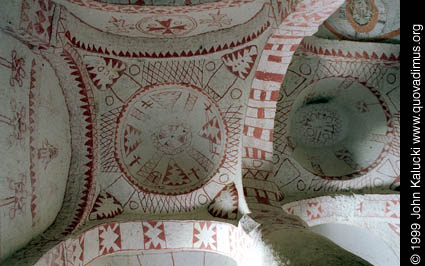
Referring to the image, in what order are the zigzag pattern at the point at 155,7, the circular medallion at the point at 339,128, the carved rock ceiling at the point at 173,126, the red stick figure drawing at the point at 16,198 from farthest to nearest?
1. the circular medallion at the point at 339,128
2. the zigzag pattern at the point at 155,7
3. the carved rock ceiling at the point at 173,126
4. the red stick figure drawing at the point at 16,198

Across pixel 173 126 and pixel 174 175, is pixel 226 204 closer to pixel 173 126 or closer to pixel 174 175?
pixel 174 175

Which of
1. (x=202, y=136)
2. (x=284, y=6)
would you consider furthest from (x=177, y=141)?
(x=284, y=6)

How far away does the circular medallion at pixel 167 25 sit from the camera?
10.5ft

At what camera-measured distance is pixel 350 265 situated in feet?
5.75

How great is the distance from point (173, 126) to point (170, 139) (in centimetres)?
14

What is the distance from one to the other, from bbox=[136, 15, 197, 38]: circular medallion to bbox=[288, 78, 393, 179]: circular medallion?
1.90 meters

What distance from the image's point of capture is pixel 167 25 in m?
3.35

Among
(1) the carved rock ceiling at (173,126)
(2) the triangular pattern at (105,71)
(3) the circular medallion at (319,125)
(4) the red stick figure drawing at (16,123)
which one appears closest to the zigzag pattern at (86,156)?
(1) the carved rock ceiling at (173,126)

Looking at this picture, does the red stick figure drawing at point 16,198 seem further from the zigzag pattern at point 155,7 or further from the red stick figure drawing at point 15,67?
the zigzag pattern at point 155,7

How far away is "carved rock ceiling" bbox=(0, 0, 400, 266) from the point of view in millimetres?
2752

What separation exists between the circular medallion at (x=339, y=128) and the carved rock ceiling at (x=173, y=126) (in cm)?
10

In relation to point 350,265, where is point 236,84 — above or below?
above

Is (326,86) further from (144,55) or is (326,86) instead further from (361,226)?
(144,55)
